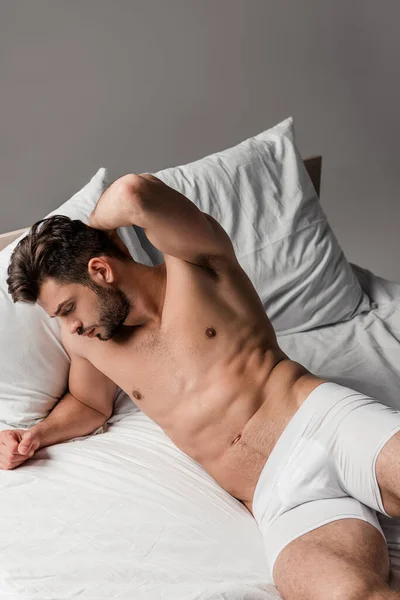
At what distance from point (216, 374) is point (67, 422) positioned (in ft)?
1.38

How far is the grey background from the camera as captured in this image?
2637mm

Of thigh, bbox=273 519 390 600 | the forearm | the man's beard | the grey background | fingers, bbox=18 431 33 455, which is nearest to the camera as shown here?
thigh, bbox=273 519 390 600

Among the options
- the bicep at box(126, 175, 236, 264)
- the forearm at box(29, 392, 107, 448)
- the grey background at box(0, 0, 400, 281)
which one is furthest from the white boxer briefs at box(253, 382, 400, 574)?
the grey background at box(0, 0, 400, 281)

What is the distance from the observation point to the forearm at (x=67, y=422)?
6.63ft

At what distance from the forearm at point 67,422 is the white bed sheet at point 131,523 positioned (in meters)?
0.02

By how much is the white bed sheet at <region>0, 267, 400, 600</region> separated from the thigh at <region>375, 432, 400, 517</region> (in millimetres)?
97

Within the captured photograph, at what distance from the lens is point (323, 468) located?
5.38ft

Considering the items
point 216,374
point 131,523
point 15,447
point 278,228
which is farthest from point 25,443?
point 278,228

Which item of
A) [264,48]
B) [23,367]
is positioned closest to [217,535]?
[23,367]

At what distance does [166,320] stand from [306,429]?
0.39 m

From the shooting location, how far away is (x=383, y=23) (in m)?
3.56

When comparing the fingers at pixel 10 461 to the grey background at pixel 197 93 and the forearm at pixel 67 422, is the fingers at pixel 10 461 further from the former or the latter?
the grey background at pixel 197 93

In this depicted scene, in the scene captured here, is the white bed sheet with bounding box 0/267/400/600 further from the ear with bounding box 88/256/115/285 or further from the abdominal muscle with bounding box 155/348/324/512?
the ear with bounding box 88/256/115/285

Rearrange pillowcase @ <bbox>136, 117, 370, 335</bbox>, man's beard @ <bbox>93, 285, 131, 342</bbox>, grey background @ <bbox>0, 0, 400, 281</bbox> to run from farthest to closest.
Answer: grey background @ <bbox>0, 0, 400, 281</bbox>, pillowcase @ <bbox>136, 117, 370, 335</bbox>, man's beard @ <bbox>93, 285, 131, 342</bbox>
